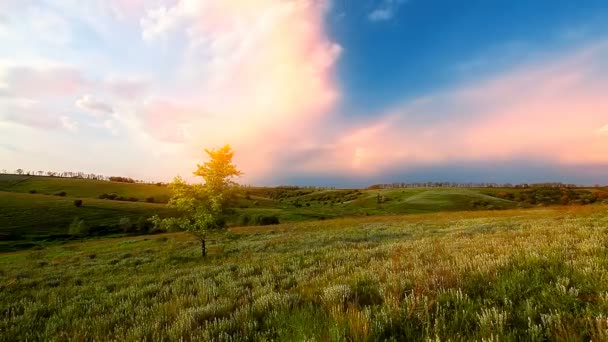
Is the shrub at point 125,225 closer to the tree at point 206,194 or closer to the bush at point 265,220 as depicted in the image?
the bush at point 265,220

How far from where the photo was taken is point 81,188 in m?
144

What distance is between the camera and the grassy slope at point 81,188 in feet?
454

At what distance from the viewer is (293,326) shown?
182 inches

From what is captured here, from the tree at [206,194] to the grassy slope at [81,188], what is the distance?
399 feet

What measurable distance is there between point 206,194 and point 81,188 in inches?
5983

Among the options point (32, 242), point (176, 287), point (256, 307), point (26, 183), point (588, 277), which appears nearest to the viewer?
point (588, 277)

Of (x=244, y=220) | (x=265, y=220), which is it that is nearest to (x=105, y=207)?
(x=244, y=220)

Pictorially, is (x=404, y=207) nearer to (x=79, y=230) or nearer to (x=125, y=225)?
(x=125, y=225)

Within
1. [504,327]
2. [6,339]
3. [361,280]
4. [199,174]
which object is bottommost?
[6,339]

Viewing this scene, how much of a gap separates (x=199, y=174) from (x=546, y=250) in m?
20.3

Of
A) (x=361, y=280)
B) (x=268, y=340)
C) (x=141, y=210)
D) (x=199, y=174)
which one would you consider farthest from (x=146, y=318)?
(x=141, y=210)

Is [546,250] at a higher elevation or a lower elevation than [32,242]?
higher

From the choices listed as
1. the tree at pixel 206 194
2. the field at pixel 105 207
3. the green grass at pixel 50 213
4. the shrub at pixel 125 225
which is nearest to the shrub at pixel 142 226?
the field at pixel 105 207

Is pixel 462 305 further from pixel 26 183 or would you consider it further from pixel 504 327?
pixel 26 183
